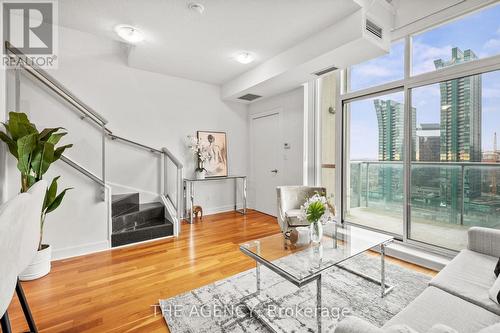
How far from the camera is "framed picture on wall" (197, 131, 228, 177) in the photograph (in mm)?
4715

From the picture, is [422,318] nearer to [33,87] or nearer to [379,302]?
[379,302]

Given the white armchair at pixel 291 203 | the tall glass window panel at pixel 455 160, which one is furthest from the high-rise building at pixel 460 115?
the white armchair at pixel 291 203

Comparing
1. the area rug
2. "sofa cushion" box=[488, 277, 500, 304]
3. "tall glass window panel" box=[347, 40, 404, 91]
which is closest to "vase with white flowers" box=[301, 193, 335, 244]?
the area rug

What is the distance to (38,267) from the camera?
7.59 feet

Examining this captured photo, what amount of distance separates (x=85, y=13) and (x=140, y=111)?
5.15ft

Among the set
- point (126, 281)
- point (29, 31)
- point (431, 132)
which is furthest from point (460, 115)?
point (29, 31)

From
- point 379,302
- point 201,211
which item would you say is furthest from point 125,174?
point 379,302

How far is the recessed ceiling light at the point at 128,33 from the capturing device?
275 centimetres

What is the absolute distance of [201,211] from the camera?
4457mm

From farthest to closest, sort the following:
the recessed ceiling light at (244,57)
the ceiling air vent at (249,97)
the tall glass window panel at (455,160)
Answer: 1. the ceiling air vent at (249,97)
2. the recessed ceiling light at (244,57)
3. the tall glass window panel at (455,160)

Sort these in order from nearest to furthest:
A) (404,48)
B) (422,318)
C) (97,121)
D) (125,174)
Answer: (422,318) < (404,48) < (97,121) < (125,174)

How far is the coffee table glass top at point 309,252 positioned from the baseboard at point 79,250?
2.14 metres

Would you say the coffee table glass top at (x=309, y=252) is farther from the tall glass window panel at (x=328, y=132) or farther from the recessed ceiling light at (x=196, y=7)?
the recessed ceiling light at (x=196, y=7)

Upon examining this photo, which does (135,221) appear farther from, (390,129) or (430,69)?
(430,69)
